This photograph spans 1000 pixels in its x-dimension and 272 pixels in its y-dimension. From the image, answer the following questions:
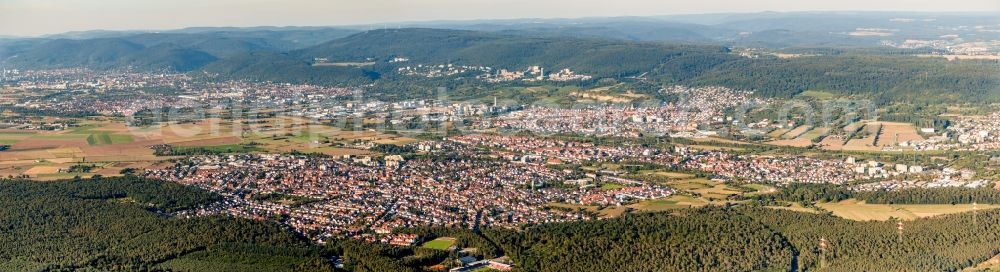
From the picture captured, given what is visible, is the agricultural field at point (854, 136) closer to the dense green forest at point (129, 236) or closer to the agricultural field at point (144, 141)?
the agricultural field at point (144, 141)

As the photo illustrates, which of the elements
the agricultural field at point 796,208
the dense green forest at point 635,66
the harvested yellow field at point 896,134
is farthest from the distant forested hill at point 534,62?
the agricultural field at point 796,208

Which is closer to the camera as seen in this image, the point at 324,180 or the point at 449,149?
the point at 324,180

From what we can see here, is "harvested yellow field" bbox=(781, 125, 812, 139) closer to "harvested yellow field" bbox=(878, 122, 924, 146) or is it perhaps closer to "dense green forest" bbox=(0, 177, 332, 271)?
"harvested yellow field" bbox=(878, 122, 924, 146)

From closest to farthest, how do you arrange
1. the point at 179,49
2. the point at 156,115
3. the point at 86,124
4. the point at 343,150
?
1. the point at 343,150
2. the point at 86,124
3. the point at 156,115
4. the point at 179,49

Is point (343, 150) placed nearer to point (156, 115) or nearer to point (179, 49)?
point (156, 115)

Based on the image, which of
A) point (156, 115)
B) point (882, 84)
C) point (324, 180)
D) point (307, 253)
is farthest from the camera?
point (882, 84)

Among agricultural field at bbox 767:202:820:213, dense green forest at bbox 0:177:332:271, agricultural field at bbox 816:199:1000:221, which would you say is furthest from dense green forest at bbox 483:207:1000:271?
dense green forest at bbox 0:177:332:271

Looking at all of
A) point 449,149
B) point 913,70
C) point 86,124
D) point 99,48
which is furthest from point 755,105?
point 99,48
